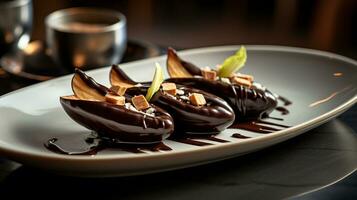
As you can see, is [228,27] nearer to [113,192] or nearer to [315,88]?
[315,88]

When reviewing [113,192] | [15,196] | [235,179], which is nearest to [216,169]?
[235,179]

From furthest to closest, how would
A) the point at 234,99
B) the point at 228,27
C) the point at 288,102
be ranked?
the point at 228,27 → the point at 288,102 → the point at 234,99

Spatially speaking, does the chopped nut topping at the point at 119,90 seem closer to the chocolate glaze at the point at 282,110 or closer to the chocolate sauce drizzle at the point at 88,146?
the chocolate sauce drizzle at the point at 88,146

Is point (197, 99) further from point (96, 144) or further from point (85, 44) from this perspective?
point (85, 44)

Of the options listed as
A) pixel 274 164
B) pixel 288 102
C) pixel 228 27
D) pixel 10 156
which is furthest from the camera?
pixel 228 27

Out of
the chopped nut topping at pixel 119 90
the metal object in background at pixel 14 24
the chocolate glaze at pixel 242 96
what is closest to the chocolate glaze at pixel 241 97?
the chocolate glaze at pixel 242 96

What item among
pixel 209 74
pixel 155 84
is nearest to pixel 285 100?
pixel 209 74
